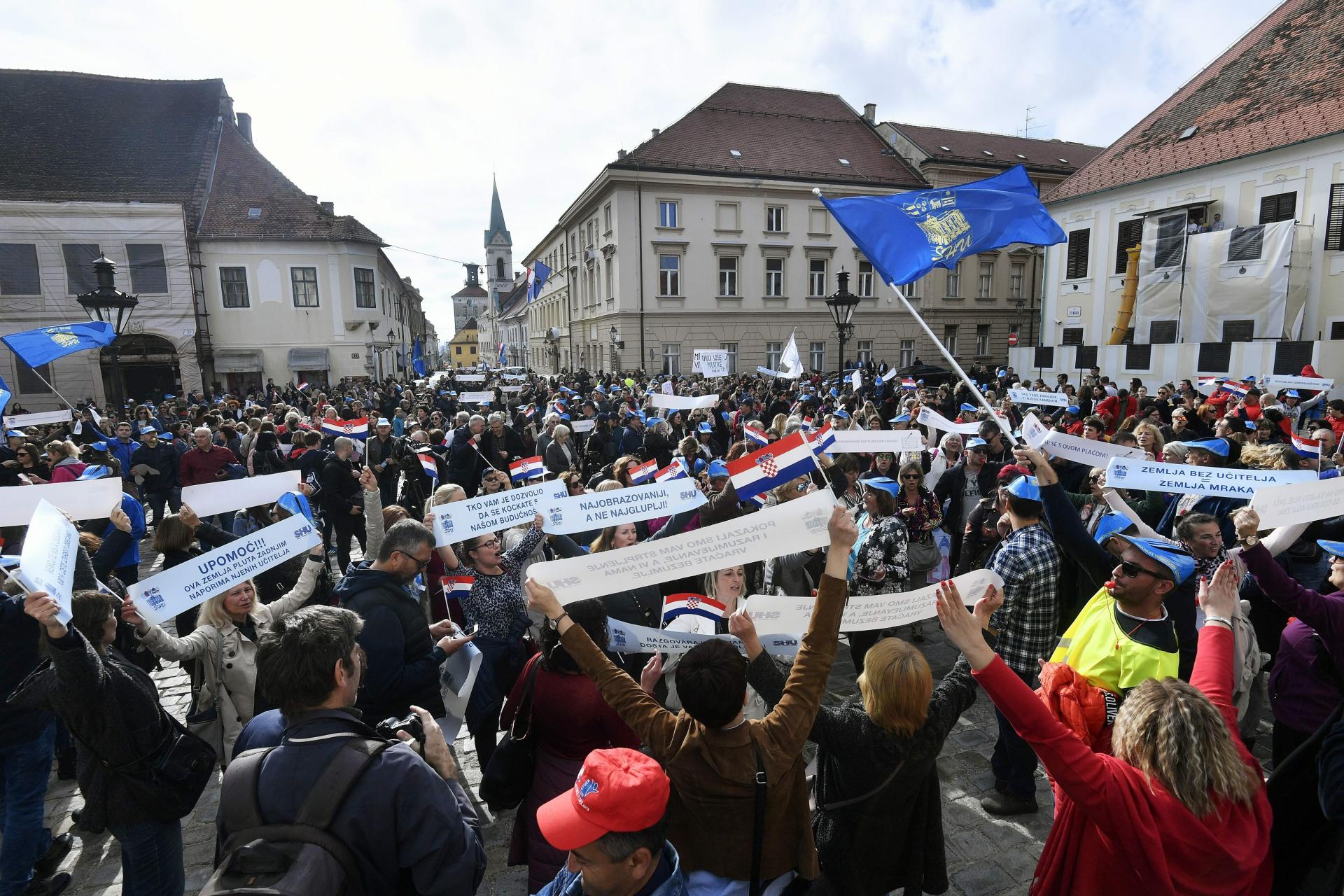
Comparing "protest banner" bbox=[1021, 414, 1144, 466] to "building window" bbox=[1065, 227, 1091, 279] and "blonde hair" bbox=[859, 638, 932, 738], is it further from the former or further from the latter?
"building window" bbox=[1065, 227, 1091, 279]

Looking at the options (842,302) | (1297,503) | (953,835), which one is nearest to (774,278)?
(842,302)

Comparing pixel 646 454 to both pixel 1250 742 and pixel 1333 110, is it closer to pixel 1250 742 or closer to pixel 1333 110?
pixel 1250 742

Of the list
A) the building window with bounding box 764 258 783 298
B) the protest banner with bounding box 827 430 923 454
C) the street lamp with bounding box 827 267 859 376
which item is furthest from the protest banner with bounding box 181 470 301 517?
the building window with bounding box 764 258 783 298

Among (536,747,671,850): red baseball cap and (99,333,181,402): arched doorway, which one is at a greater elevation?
(99,333,181,402): arched doorway

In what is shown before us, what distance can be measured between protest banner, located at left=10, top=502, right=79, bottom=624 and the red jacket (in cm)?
322

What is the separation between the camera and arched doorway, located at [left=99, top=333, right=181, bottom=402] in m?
29.1

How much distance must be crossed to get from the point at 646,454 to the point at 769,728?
760 cm

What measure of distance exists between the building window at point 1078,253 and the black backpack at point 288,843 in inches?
1395

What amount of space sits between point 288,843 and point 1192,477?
5.29m

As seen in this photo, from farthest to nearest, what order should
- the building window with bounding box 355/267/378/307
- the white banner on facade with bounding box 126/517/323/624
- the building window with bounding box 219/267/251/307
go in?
the building window with bounding box 355/267/378/307 → the building window with bounding box 219/267/251/307 → the white banner on facade with bounding box 126/517/323/624

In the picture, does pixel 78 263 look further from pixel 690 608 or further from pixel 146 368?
pixel 690 608

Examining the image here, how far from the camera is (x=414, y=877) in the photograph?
1961 millimetres

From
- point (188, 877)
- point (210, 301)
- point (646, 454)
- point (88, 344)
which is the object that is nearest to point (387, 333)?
point (210, 301)

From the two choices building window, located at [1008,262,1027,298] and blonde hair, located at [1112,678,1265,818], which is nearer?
blonde hair, located at [1112,678,1265,818]
